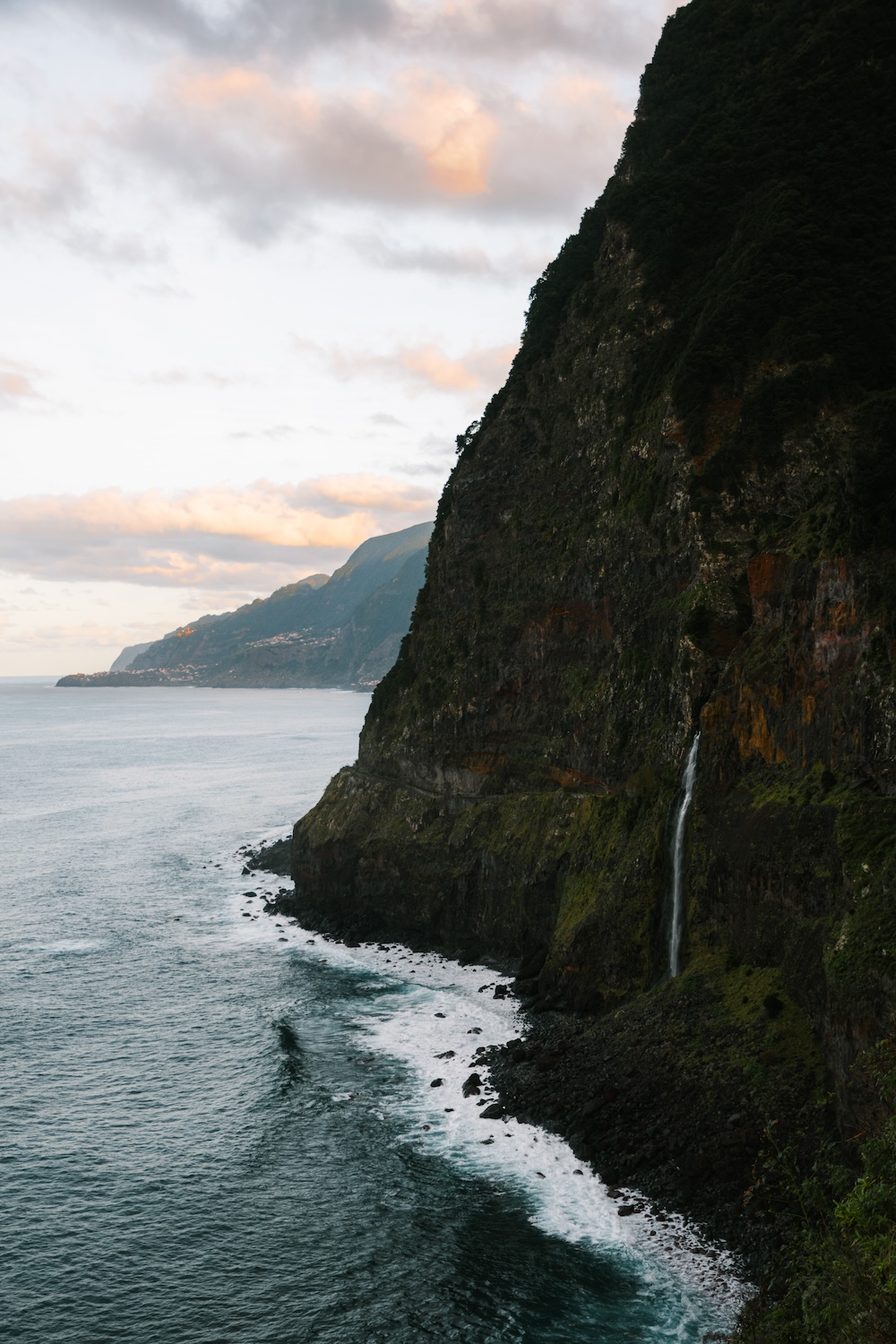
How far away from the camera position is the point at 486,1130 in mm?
36781

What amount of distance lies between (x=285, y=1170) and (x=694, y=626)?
27822mm

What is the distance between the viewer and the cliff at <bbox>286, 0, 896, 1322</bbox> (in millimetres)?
34031

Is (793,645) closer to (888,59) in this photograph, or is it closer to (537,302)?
(888,59)

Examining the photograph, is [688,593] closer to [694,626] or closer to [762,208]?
[694,626]

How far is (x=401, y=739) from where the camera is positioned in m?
72.2

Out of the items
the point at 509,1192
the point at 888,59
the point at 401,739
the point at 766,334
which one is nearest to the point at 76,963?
the point at 401,739

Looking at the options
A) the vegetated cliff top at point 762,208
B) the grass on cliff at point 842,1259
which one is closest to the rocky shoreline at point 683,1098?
the grass on cliff at point 842,1259

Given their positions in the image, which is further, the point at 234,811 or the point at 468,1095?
the point at 234,811

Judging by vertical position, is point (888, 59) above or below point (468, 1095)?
above

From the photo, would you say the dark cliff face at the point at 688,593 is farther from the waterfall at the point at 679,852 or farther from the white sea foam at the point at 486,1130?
the white sea foam at the point at 486,1130

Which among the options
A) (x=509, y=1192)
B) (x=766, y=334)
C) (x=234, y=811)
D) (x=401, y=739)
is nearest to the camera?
(x=509, y=1192)

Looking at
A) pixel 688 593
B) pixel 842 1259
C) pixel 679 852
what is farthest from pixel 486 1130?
pixel 688 593

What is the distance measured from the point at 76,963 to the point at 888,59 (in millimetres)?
68885

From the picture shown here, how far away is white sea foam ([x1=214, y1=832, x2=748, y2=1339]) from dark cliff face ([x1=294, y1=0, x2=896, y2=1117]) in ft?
13.1
